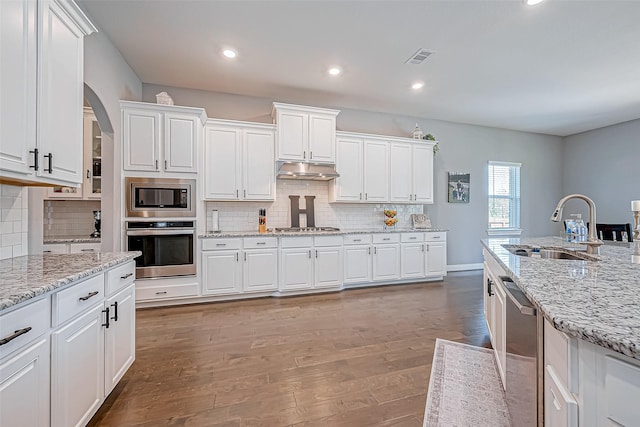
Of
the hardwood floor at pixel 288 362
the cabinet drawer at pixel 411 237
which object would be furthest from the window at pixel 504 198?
the hardwood floor at pixel 288 362

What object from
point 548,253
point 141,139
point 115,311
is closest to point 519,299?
point 548,253

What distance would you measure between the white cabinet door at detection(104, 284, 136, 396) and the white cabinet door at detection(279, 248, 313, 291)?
207cm

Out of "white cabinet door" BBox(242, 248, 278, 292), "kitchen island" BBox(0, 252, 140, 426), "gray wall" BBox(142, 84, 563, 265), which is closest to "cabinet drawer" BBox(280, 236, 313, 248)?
"white cabinet door" BBox(242, 248, 278, 292)

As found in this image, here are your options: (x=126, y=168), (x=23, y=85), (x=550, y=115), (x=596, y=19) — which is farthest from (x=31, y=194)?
(x=550, y=115)

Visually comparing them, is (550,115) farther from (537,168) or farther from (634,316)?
(634,316)

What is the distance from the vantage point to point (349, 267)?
4285 millimetres

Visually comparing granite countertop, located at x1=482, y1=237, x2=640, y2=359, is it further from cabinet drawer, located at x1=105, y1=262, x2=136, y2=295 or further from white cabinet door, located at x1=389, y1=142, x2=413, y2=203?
white cabinet door, located at x1=389, y1=142, x2=413, y2=203

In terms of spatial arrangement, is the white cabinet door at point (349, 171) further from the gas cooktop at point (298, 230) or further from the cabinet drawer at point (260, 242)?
the cabinet drawer at point (260, 242)

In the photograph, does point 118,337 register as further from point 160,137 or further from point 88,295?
point 160,137

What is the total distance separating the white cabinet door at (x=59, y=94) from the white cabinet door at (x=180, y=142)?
166 centimetres

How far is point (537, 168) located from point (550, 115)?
156cm

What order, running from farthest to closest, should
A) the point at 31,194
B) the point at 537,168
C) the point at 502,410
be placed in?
the point at 537,168, the point at 31,194, the point at 502,410

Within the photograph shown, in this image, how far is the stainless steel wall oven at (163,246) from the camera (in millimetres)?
3338

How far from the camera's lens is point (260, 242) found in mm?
3814
